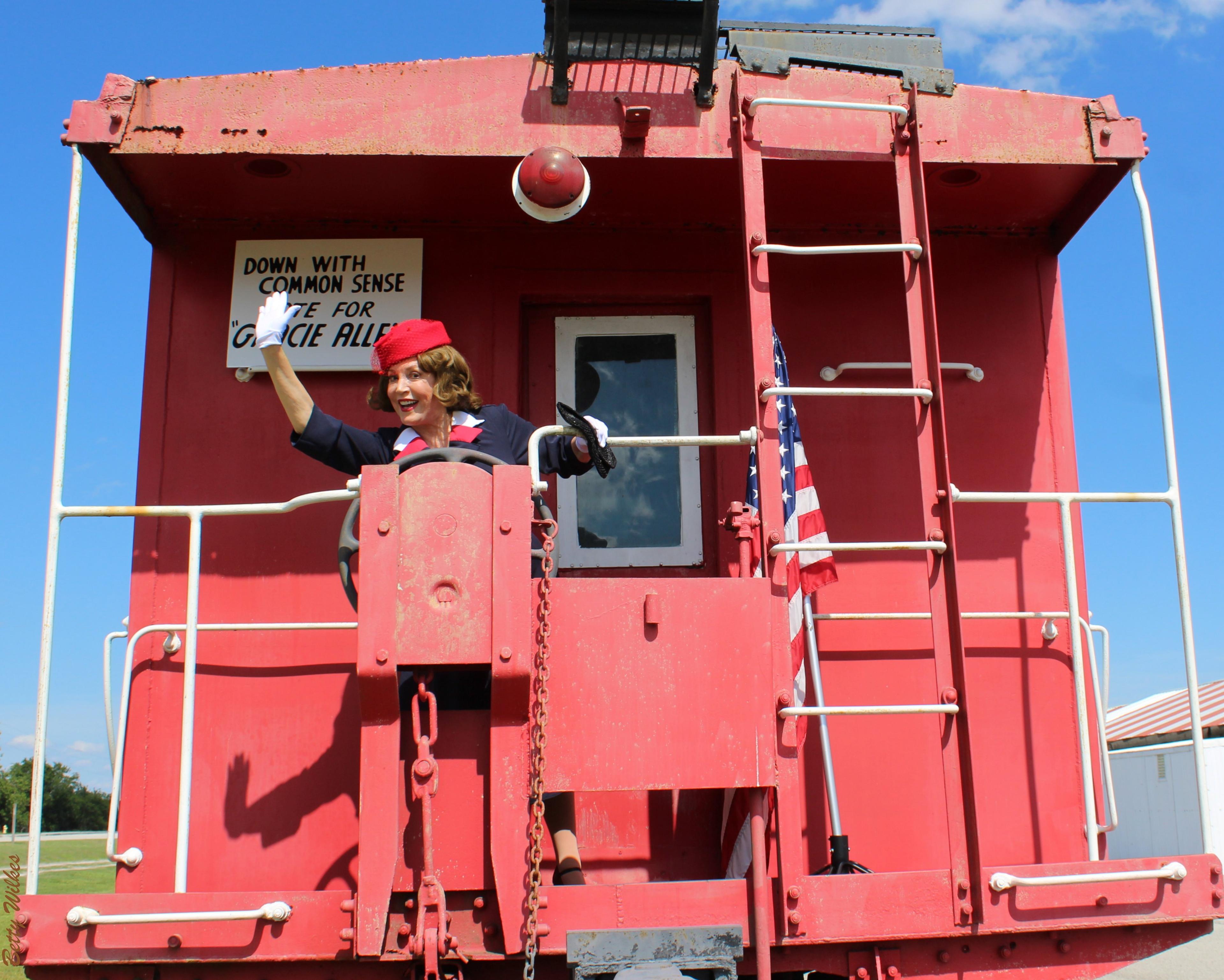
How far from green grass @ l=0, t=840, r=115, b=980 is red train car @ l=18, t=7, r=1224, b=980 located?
0.87 meters

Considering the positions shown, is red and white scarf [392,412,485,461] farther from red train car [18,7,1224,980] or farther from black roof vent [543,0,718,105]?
black roof vent [543,0,718,105]

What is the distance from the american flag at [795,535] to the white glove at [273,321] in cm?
160

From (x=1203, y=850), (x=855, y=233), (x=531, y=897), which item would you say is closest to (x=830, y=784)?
(x=1203, y=850)

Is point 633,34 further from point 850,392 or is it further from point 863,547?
point 863,547

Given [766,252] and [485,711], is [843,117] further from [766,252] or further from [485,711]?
[485,711]

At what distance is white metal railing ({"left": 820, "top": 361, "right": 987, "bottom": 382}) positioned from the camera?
4.67 meters

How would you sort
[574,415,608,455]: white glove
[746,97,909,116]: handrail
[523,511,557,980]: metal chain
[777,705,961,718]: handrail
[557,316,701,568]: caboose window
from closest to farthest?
1. [523,511,557,980]: metal chain
2. [777,705,961,718]: handrail
3. [574,415,608,455]: white glove
4. [746,97,909,116]: handrail
5. [557,316,701,568]: caboose window

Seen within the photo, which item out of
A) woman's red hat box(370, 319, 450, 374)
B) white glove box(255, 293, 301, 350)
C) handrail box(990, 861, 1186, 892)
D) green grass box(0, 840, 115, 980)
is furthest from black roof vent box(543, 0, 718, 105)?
green grass box(0, 840, 115, 980)

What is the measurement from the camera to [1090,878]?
3111 millimetres

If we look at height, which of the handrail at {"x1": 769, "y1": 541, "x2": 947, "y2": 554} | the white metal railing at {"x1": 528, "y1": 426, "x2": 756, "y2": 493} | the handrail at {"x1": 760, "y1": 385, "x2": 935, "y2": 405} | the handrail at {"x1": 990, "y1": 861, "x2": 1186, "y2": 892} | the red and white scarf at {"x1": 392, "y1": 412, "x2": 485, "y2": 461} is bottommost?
the handrail at {"x1": 990, "y1": 861, "x2": 1186, "y2": 892}

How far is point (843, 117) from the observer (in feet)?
13.0

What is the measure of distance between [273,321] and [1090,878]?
9.63ft

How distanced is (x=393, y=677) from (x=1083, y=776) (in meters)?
2.26

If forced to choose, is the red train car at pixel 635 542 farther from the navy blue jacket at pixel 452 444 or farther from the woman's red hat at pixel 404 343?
the woman's red hat at pixel 404 343
